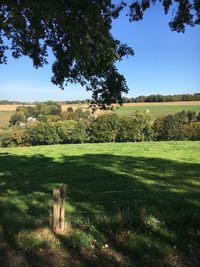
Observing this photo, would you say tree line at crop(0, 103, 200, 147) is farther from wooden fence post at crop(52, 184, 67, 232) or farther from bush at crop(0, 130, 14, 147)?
wooden fence post at crop(52, 184, 67, 232)

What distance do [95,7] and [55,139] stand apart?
185 ft

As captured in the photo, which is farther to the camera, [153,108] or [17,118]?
[17,118]

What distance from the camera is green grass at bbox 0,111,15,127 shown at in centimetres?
8875

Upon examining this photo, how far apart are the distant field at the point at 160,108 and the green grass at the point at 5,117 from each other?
84.3ft

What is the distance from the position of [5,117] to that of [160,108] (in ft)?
116

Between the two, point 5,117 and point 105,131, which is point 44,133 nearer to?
point 105,131

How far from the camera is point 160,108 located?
82.4m

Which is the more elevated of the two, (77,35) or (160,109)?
(77,35)

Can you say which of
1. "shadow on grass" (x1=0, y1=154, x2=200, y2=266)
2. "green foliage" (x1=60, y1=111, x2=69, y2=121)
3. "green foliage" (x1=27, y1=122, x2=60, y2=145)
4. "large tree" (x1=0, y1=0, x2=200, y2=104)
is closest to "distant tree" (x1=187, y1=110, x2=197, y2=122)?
"green foliage" (x1=60, y1=111, x2=69, y2=121)

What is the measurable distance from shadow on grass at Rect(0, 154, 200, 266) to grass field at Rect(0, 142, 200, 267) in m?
0.01

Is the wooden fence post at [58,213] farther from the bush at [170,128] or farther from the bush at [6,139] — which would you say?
the bush at [6,139]

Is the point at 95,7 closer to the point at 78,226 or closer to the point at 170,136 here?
the point at 78,226

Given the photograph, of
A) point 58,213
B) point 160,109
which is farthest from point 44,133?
point 58,213

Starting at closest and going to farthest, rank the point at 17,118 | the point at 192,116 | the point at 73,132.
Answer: the point at 73,132 < the point at 192,116 < the point at 17,118
